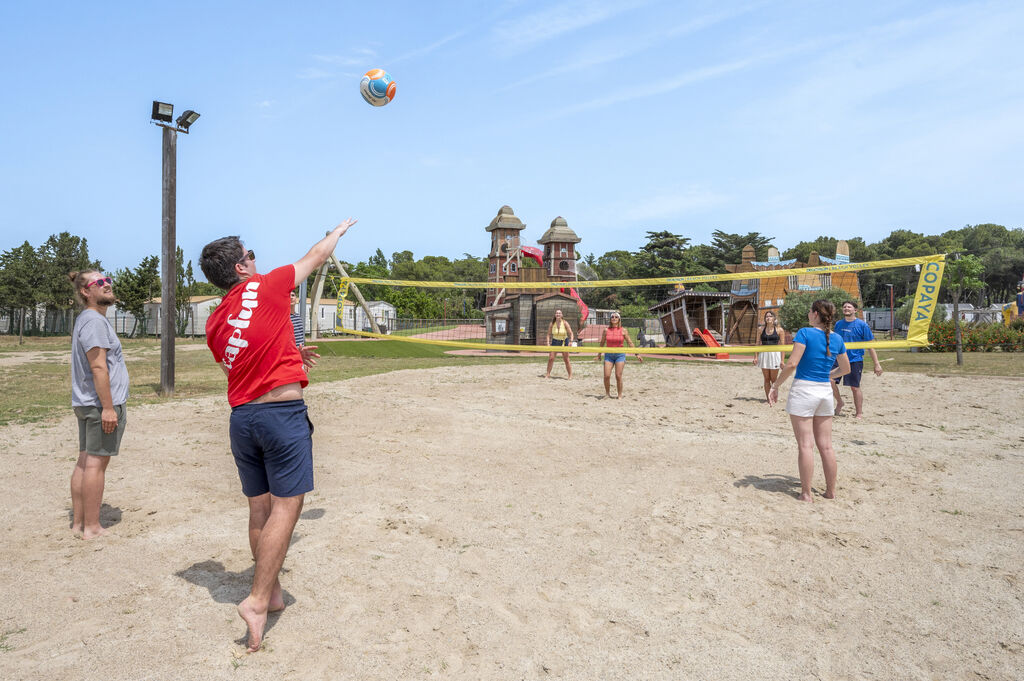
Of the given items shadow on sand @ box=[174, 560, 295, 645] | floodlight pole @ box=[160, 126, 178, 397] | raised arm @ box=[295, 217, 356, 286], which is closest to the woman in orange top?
floodlight pole @ box=[160, 126, 178, 397]

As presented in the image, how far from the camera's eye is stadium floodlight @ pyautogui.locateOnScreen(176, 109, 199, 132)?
10578 mm

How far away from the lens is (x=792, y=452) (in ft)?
21.4

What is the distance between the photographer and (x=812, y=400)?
4875 mm

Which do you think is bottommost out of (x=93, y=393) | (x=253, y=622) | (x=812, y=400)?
(x=253, y=622)

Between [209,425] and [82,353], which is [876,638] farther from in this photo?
[209,425]

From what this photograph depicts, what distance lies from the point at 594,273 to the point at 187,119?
48835mm

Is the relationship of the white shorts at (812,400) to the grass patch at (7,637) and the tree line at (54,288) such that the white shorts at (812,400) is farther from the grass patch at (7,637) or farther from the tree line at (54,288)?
the tree line at (54,288)

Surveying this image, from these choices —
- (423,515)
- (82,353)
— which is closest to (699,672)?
(423,515)

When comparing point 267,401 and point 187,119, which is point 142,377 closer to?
point 187,119

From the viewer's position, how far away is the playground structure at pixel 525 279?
86.2 ft

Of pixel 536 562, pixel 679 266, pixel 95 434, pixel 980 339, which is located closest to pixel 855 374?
pixel 536 562

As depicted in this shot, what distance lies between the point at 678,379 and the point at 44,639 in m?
12.3

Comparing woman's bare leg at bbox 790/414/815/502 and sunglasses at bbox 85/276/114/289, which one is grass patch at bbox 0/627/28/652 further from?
woman's bare leg at bbox 790/414/815/502

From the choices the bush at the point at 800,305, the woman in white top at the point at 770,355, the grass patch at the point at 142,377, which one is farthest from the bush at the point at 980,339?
the grass patch at the point at 142,377
